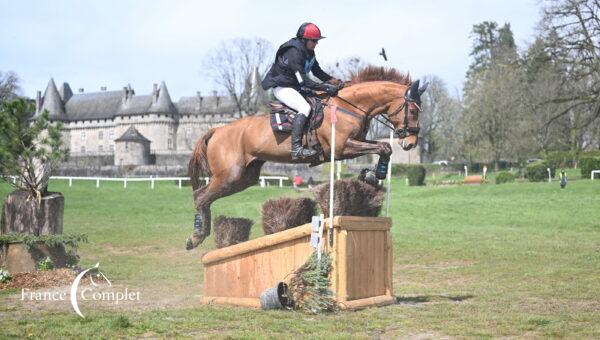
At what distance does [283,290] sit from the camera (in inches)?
350

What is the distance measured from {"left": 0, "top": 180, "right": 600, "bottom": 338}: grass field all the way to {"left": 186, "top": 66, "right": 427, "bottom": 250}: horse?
5.79 feet

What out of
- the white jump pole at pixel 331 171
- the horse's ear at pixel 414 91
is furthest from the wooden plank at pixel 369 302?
the horse's ear at pixel 414 91

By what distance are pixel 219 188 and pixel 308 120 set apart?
5.87ft

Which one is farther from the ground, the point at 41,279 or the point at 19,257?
the point at 19,257

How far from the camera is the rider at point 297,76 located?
31.8ft

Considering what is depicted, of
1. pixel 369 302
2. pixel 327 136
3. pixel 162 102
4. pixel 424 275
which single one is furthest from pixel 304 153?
pixel 162 102

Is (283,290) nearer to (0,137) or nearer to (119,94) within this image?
(0,137)

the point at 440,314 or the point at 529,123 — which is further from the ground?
the point at 529,123

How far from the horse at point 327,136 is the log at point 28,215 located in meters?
3.68

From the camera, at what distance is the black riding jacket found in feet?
31.9

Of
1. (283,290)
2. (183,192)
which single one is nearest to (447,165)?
(183,192)

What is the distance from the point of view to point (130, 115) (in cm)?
13212

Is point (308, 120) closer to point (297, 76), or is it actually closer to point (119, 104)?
point (297, 76)

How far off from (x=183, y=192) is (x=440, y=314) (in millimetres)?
35586
